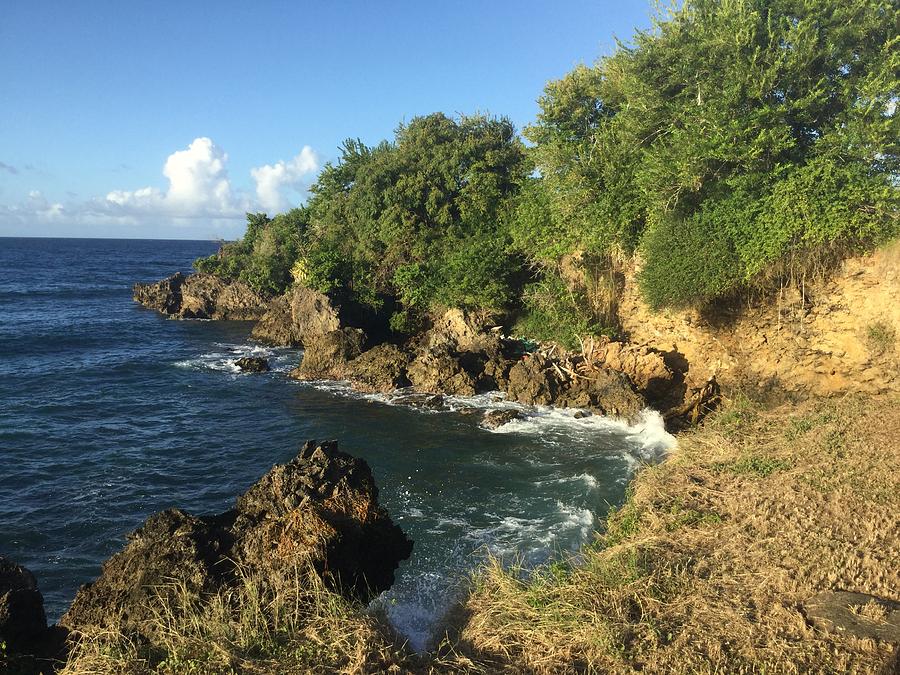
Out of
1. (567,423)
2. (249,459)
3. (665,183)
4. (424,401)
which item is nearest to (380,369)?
(424,401)

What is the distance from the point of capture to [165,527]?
8.25 m

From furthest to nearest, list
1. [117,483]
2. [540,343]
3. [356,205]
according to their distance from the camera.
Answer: [356,205], [540,343], [117,483]

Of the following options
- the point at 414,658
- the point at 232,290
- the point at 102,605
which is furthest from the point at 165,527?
the point at 232,290

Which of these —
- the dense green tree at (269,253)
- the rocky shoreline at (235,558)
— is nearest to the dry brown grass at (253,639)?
the rocky shoreline at (235,558)

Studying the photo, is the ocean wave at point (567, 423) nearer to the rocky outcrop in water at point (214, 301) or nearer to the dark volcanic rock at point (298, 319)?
the dark volcanic rock at point (298, 319)

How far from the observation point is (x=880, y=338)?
17.2 m

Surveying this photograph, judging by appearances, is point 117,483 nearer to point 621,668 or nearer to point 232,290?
point 621,668

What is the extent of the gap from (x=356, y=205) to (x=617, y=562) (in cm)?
2919

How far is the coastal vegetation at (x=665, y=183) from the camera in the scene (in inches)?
675

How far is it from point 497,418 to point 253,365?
44.9 ft

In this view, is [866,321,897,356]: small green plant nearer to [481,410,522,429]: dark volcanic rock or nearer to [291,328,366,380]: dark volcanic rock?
[481,410,522,429]: dark volcanic rock

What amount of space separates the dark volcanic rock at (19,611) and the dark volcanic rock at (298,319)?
68.5 ft

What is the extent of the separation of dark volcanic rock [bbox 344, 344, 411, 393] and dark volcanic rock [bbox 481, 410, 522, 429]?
523cm

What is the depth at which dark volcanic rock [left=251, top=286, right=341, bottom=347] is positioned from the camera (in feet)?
94.0
